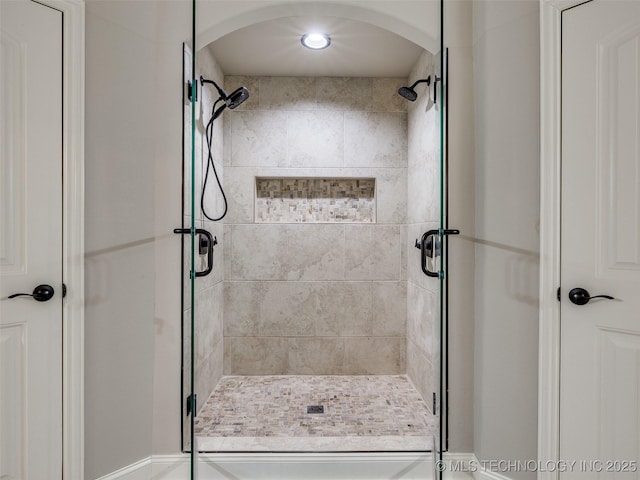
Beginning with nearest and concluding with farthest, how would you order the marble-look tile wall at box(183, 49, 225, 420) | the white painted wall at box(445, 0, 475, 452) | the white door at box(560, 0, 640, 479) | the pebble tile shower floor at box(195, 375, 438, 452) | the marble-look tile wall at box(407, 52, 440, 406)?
→ the white door at box(560, 0, 640, 479)
the white painted wall at box(445, 0, 475, 452)
the pebble tile shower floor at box(195, 375, 438, 452)
the marble-look tile wall at box(183, 49, 225, 420)
the marble-look tile wall at box(407, 52, 440, 406)

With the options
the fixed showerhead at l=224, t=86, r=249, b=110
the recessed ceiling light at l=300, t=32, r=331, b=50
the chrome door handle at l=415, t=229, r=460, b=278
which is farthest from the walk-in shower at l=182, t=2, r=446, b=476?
the chrome door handle at l=415, t=229, r=460, b=278

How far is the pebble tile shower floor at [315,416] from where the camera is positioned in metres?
1.76

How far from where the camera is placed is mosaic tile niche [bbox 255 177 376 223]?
114 inches

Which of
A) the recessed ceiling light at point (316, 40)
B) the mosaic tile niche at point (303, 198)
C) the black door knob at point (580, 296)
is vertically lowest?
the black door knob at point (580, 296)

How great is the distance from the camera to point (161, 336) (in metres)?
1.60

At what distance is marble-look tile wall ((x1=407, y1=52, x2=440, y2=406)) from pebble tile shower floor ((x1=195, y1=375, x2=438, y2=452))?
0.81 feet

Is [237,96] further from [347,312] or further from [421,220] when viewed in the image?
[347,312]

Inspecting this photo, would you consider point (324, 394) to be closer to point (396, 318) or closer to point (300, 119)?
point (396, 318)

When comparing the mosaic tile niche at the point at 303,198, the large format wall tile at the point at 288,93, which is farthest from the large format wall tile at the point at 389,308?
the large format wall tile at the point at 288,93

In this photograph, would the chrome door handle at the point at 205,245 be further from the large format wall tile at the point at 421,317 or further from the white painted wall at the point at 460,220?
the large format wall tile at the point at 421,317

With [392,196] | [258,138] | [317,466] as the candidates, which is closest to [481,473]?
[317,466]

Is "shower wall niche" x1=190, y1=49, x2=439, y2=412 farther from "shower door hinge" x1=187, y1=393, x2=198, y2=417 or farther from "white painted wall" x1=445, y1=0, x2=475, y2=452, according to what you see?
"shower door hinge" x1=187, y1=393, x2=198, y2=417

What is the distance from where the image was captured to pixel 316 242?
113 inches
